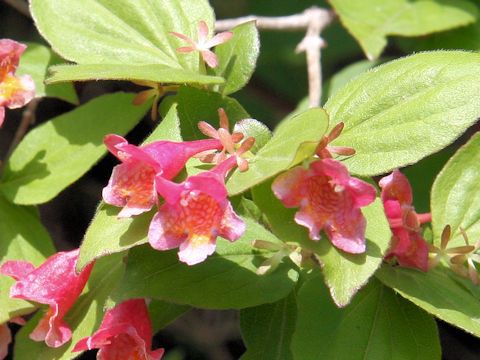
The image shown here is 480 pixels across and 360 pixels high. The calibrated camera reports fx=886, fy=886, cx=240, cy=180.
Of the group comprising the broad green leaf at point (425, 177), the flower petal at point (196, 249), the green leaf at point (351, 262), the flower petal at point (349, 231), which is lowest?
the broad green leaf at point (425, 177)

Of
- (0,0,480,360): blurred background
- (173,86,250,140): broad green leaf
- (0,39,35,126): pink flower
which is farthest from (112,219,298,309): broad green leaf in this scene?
(0,0,480,360): blurred background

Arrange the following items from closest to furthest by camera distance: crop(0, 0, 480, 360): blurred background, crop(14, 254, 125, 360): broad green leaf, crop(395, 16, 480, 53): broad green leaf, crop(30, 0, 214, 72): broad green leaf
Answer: crop(14, 254, 125, 360): broad green leaf
crop(30, 0, 214, 72): broad green leaf
crop(395, 16, 480, 53): broad green leaf
crop(0, 0, 480, 360): blurred background

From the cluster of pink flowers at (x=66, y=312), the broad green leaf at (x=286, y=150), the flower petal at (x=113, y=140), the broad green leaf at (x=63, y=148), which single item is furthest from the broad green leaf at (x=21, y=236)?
the broad green leaf at (x=286, y=150)

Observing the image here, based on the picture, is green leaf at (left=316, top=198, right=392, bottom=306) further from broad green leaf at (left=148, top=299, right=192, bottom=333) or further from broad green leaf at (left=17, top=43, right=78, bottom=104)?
broad green leaf at (left=17, top=43, right=78, bottom=104)

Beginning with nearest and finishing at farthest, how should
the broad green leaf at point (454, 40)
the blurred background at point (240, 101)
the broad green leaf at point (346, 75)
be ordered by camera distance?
the broad green leaf at point (454, 40), the broad green leaf at point (346, 75), the blurred background at point (240, 101)

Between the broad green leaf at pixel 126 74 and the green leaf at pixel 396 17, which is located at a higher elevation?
the broad green leaf at pixel 126 74

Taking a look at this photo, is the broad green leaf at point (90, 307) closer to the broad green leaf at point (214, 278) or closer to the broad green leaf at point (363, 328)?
the broad green leaf at point (214, 278)

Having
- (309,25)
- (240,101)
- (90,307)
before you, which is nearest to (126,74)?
(90,307)
